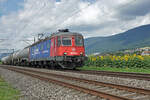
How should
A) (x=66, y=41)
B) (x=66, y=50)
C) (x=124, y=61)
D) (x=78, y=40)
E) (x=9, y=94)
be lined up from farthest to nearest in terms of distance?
(x=124, y=61)
(x=78, y=40)
(x=66, y=41)
(x=66, y=50)
(x=9, y=94)

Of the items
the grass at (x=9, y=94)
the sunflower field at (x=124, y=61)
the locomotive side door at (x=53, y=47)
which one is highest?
the locomotive side door at (x=53, y=47)

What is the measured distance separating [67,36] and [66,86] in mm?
10183

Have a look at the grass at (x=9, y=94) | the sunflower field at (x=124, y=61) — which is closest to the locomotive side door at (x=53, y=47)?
the sunflower field at (x=124, y=61)

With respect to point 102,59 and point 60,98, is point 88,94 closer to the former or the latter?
point 60,98

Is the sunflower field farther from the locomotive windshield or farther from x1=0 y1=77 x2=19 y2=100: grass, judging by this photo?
x1=0 y1=77 x2=19 y2=100: grass

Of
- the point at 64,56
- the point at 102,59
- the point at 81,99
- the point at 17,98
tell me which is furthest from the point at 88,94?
the point at 102,59

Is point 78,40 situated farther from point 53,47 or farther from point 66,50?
point 53,47

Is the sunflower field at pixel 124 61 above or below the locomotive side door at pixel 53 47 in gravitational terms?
below

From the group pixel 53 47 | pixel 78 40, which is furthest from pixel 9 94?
pixel 78 40

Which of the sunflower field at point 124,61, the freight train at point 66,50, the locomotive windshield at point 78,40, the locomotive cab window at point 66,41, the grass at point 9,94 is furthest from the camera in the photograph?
the sunflower field at point 124,61

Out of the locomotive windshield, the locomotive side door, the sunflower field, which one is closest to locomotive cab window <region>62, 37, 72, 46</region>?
the locomotive windshield

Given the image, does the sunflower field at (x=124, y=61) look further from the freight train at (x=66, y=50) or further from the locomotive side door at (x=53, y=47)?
the locomotive side door at (x=53, y=47)

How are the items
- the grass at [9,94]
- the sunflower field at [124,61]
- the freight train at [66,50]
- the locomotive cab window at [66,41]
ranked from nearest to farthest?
the grass at [9,94]
the freight train at [66,50]
the locomotive cab window at [66,41]
the sunflower field at [124,61]

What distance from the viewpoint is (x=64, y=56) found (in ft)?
58.9
